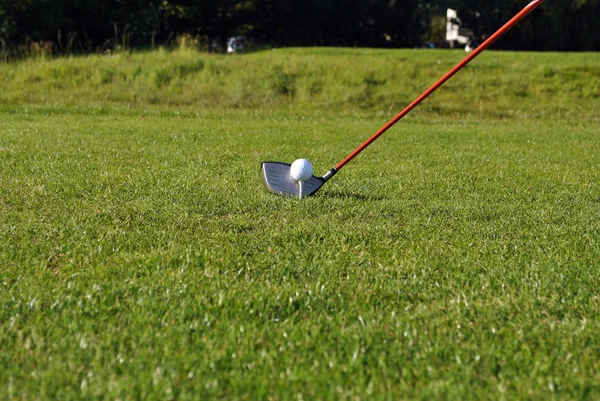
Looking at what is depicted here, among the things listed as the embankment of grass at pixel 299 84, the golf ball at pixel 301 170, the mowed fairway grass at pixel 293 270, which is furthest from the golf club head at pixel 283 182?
the embankment of grass at pixel 299 84

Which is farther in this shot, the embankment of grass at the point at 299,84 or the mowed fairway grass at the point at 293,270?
the embankment of grass at the point at 299,84

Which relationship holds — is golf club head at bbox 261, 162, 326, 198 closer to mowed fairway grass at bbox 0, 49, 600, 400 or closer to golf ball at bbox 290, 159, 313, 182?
mowed fairway grass at bbox 0, 49, 600, 400

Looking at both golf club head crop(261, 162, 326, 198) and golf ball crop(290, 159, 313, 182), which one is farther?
golf club head crop(261, 162, 326, 198)

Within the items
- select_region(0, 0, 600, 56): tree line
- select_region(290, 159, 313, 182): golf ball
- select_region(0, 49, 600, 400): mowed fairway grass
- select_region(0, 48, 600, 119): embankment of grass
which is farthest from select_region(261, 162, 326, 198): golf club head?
select_region(0, 0, 600, 56): tree line

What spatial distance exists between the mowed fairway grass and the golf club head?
103 millimetres

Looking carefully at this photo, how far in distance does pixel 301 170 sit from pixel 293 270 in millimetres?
1658

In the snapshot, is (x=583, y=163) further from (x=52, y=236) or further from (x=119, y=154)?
(x=52, y=236)

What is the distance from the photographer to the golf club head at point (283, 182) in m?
5.69

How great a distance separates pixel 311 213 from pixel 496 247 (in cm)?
143

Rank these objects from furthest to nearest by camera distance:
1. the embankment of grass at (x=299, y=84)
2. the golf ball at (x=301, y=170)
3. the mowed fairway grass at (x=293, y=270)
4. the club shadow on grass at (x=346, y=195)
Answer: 1. the embankment of grass at (x=299, y=84)
2. the club shadow on grass at (x=346, y=195)
3. the golf ball at (x=301, y=170)
4. the mowed fairway grass at (x=293, y=270)

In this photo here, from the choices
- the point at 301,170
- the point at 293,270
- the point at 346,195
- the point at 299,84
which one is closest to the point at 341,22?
the point at 299,84

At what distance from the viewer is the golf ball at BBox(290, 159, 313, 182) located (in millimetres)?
5375

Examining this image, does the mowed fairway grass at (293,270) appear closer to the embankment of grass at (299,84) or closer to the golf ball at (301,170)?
the golf ball at (301,170)

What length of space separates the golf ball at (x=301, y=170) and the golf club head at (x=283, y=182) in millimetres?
216
